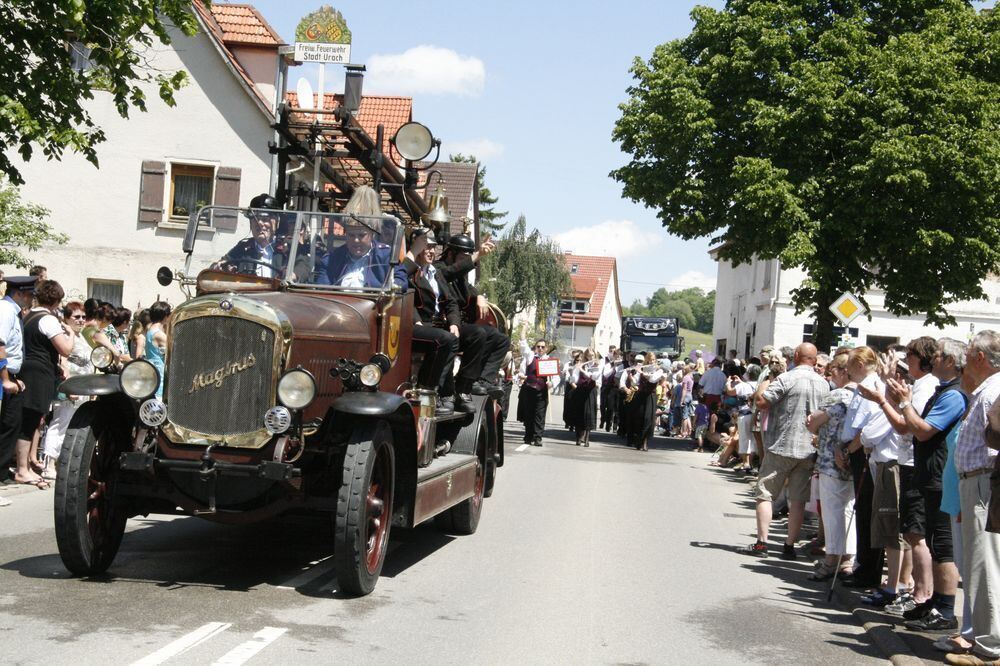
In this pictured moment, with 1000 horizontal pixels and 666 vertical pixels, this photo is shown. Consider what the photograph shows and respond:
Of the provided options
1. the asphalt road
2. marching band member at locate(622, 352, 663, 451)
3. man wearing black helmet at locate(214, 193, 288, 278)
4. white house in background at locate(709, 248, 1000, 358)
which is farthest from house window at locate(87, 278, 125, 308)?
white house in background at locate(709, 248, 1000, 358)

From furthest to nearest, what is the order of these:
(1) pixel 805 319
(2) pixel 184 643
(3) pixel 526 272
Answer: (3) pixel 526 272 → (1) pixel 805 319 → (2) pixel 184 643

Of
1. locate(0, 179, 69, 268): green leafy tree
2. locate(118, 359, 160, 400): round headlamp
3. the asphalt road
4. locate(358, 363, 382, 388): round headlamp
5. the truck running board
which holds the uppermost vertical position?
locate(0, 179, 69, 268): green leafy tree

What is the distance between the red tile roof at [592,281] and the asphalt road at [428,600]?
91087 millimetres

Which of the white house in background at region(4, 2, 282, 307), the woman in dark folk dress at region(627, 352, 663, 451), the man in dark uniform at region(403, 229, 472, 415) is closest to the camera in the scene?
the man in dark uniform at region(403, 229, 472, 415)

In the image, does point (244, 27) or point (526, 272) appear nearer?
point (244, 27)

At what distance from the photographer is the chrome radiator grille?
7.62 meters

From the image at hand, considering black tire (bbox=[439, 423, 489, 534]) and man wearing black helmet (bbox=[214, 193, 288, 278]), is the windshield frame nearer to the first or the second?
man wearing black helmet (bbox=[214, 193, 288, 278])

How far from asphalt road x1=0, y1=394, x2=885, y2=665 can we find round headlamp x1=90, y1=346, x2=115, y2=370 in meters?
1.40

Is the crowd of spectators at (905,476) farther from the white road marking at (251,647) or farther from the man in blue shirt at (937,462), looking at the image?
the white road marking at (251,647)

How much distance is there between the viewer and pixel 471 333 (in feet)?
36.8

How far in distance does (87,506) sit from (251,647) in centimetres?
203

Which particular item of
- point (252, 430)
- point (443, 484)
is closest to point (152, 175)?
point (443, 484)

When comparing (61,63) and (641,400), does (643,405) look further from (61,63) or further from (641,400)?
(61,63)

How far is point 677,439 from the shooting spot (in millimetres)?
31516
